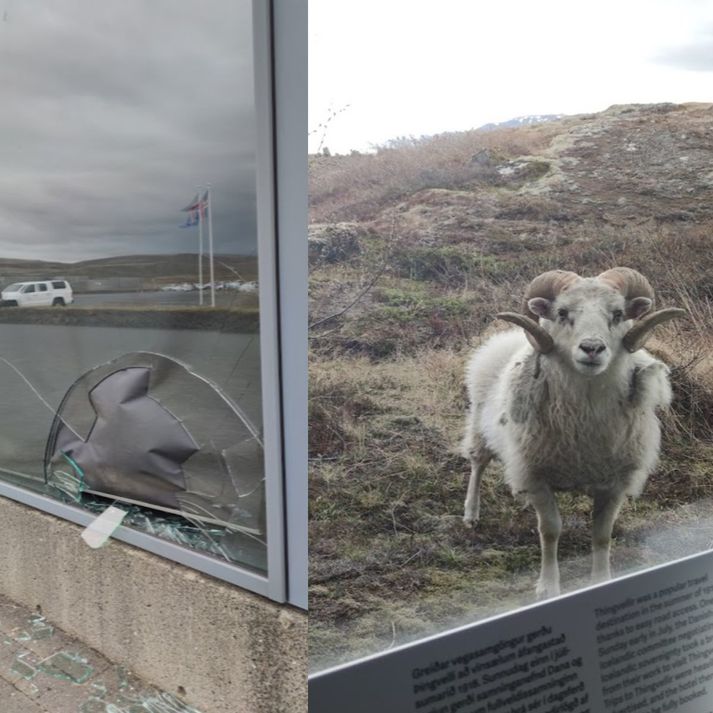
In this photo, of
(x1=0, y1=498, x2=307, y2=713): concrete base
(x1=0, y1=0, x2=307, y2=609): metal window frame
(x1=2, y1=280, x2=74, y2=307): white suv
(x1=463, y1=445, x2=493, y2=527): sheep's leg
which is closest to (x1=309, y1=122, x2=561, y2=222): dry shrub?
(x1=0, y1=0, x2=307, y2=609): metal window frame

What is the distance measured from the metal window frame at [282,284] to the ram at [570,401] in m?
0.64

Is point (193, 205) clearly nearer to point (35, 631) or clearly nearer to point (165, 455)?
point (165, 455)

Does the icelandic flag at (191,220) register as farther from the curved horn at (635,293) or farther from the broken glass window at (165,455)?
the curved horn at (635,293)

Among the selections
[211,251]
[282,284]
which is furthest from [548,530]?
[211,251]

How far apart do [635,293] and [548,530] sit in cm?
80

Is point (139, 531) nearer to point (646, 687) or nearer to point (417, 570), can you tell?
point (417, 570)

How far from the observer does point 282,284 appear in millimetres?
2736

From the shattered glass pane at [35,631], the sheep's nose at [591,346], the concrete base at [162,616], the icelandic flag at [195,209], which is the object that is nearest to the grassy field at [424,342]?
the sheep's nose at [591,346]

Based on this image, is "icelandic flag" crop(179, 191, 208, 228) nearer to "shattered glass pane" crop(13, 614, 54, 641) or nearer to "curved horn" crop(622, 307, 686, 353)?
"curved horn" crop(622, 307, 686, 353)

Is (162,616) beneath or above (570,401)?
beneath

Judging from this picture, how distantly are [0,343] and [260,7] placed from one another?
220cm

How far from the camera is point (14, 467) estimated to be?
394cm

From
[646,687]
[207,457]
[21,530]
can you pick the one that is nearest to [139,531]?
[207,457]

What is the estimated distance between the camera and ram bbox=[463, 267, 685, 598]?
8.07 feet
